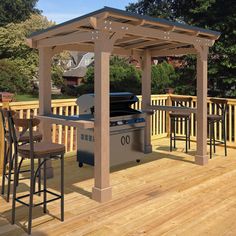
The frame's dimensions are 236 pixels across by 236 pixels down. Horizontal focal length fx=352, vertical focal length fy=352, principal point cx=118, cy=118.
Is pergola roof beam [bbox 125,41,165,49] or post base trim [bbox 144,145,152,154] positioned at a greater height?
pergola roof beam [bbox 125,41,165,49]

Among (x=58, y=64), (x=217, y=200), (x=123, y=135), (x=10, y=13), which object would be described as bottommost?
(x=217, y=200)

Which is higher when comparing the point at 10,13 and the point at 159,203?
the point at 10,13

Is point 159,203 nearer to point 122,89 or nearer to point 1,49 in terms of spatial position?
point 122,89

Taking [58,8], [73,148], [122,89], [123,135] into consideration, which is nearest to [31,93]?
[122,89]

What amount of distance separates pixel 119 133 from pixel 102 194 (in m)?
1.56

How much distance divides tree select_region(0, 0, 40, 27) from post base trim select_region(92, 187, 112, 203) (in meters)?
39.4

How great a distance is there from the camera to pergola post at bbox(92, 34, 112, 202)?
418 centimetres

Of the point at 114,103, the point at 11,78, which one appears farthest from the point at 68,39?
the point at 11,78

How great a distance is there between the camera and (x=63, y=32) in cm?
470

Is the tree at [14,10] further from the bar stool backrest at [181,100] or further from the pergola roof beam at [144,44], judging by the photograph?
the pergola roof beam at [144,44]

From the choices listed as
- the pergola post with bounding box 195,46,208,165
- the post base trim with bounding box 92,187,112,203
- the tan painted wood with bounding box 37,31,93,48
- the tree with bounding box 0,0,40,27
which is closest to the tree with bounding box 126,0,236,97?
the pergola post with bounding box 195,46,208,165

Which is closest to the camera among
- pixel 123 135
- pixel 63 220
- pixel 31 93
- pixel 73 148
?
pixel 63 220

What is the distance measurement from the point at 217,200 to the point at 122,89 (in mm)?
9754

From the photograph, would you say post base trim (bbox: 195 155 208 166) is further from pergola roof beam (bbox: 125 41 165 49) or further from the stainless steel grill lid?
pergola roof beam (bbox: 125 41 165 49)
